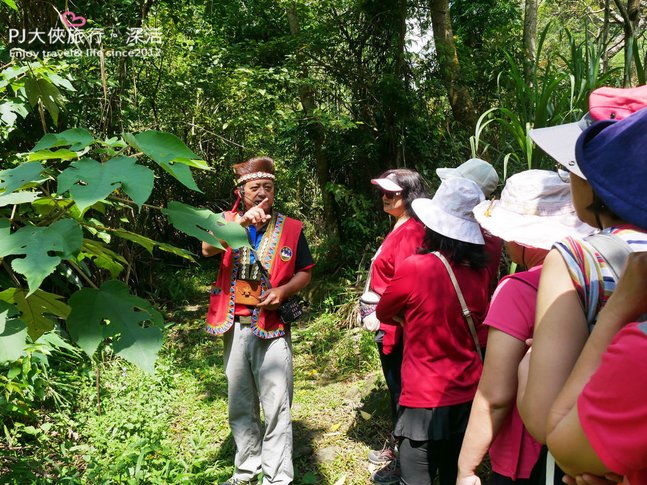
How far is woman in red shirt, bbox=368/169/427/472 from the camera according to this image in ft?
9.48

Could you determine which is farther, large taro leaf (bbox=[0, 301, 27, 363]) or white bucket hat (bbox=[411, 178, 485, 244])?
white bucket hat (bbox=[411, 178, 485, 244])

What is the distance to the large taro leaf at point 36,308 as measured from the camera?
4.17 feet

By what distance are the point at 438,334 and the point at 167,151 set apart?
142 cm

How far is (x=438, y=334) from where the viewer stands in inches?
84.6

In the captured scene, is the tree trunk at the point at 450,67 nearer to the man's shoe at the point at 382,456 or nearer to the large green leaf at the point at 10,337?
the man's shoe at the point at 382,456

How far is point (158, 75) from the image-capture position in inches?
253

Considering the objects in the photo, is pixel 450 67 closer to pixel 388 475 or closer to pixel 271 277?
pixel 271 277

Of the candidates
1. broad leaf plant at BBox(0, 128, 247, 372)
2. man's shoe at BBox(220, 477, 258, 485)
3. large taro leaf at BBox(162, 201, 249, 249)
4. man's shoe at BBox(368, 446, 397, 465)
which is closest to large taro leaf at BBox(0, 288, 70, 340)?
broad leaf plant at BBox(0, 128, 247, 372)

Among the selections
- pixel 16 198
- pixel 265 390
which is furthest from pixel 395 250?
pixel 16 198

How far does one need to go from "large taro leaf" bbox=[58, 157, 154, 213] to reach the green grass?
2.31 m

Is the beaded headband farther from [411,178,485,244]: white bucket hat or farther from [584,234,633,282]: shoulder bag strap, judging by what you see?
[584,234,633,282]: shoulder bag strap

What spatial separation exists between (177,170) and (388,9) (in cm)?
617

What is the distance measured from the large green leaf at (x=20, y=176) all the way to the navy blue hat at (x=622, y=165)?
109 cm

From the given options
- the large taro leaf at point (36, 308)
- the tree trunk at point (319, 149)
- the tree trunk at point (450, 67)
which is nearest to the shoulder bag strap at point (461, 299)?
the large taro leaf at point (36, 308)
